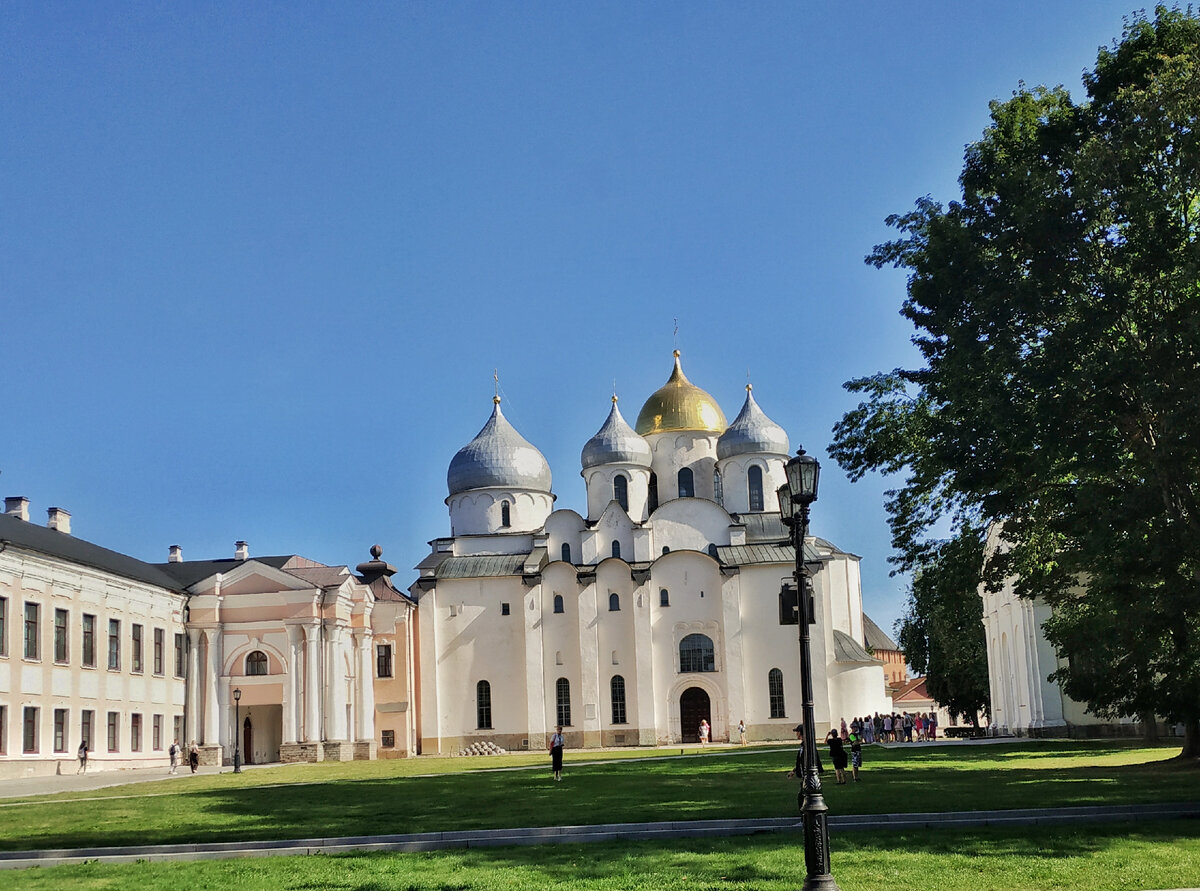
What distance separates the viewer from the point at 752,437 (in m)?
68.8

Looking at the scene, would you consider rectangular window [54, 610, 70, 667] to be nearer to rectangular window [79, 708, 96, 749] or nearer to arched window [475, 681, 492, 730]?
rectangular window [79, 708, 96, 749]

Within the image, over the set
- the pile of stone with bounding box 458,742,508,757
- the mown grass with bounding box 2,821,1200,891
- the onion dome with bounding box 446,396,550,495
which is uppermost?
the onion dome with bounding box 446,396,550,495

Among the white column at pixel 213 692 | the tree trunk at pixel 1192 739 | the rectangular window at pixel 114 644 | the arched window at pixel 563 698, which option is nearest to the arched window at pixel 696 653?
the arched window at pixel 563 698

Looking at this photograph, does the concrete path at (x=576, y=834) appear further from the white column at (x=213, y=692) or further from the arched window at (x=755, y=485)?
the arched window at (x=755, y=485)

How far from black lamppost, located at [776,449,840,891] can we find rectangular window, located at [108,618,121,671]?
38345 millimetres

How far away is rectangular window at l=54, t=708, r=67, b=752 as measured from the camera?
140 ft

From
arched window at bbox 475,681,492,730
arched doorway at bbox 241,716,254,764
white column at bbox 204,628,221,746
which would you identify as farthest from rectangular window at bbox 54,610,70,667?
arched window at bbox 475,681,492,730

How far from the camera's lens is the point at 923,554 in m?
30.3

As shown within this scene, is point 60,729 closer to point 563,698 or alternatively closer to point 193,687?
point 193,687

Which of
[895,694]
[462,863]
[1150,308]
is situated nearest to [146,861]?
[462,863]

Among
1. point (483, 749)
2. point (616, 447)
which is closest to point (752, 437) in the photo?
point (616, 447)

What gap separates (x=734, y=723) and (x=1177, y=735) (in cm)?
2183

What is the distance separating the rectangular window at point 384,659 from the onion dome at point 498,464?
10.4 m

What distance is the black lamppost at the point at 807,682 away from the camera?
12.0m
